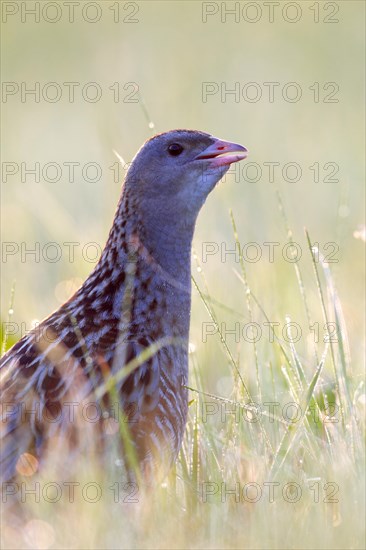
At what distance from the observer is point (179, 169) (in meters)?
5.69

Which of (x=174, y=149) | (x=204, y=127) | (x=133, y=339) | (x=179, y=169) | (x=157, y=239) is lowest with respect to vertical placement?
(x=133, y=339)

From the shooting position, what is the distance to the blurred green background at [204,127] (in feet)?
25.6

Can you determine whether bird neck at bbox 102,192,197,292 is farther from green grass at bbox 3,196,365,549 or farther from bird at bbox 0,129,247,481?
green grass at bbox 3,196,365,549

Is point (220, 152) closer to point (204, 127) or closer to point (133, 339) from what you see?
point (133, 339)

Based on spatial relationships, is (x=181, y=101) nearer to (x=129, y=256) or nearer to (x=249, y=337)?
(x=249, y=337)

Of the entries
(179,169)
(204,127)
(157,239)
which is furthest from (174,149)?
(204,127)

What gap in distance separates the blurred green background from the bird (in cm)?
46

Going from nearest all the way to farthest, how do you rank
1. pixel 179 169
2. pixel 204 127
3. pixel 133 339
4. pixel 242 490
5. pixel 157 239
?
1. pixel 242 490
2. pixel 133 339
3. pixel 157 239
4. pixel 179 169
5. pixel 204 127

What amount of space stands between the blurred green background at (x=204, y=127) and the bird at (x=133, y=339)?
1.52 ft

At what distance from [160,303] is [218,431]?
2.32 feet

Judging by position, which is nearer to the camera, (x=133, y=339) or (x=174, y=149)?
(x=133, y=339)

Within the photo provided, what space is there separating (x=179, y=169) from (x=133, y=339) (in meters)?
0.97

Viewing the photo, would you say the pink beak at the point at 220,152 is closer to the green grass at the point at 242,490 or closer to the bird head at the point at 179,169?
the bird head at the point at 179,169

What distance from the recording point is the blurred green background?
780cm
